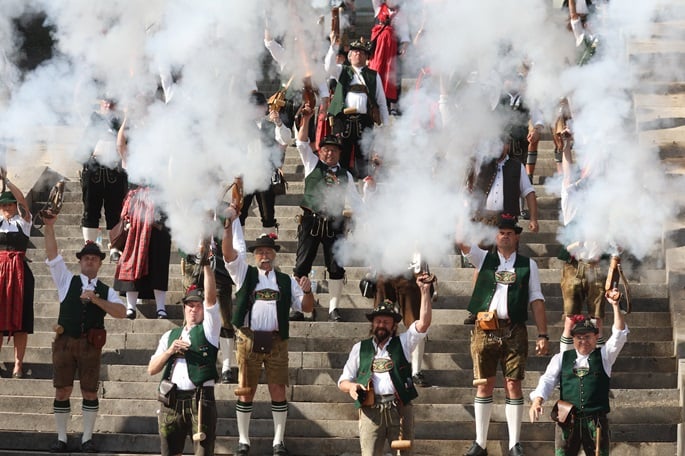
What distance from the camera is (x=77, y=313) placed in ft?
45.6

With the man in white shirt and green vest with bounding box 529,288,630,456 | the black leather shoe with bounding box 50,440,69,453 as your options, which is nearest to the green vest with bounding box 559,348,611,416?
→ the man in white shirt and green vest with bounding box 529,288,630,456

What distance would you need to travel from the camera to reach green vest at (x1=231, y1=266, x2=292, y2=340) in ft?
44.1

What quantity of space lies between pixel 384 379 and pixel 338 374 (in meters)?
1.71

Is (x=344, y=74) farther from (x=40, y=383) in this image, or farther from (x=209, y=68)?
(x=40, y=383)

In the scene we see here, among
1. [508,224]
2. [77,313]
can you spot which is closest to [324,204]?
[508,224]

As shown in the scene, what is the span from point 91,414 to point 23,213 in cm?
283

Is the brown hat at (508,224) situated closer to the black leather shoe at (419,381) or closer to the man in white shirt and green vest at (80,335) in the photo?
the black leather shoe at (419,381)

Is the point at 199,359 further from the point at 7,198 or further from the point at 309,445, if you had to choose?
the point at 7,198

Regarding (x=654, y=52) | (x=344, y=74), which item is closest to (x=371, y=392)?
(x=344, y=74)

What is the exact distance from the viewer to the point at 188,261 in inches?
589

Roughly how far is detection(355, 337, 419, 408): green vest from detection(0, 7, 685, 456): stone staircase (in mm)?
899

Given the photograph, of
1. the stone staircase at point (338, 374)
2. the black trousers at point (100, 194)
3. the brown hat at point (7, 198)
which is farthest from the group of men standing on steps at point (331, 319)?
the black trousers at point (100, 194)

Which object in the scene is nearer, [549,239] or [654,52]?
[549,239]

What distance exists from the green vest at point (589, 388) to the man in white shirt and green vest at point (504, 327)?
47 centimetres
